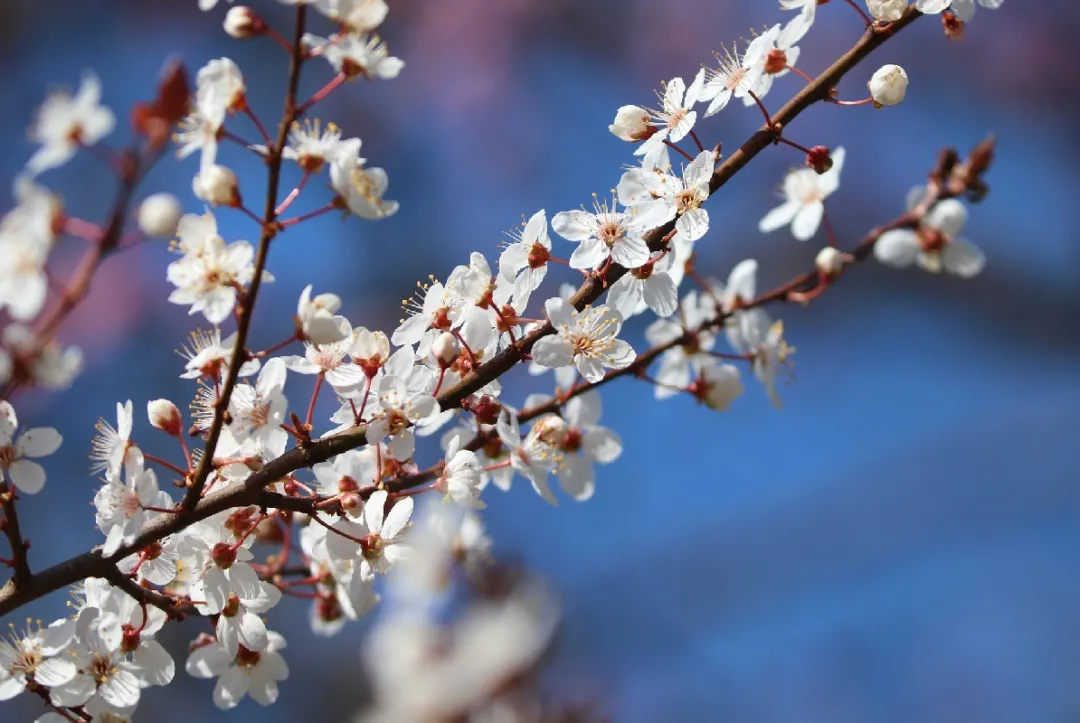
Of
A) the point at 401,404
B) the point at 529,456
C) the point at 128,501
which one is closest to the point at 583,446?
the point at 529,456

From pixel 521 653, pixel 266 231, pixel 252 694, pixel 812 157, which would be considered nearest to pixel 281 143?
pixel 266 231

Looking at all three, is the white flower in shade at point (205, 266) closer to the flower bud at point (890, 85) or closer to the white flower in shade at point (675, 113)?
the white flower in shade at point (675, 113)

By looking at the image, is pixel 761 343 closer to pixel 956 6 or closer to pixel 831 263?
pixel 831 263

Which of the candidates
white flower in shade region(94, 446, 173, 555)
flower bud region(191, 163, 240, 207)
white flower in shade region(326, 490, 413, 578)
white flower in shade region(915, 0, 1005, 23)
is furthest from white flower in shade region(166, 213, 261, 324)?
white flower in shade region(915, 0, 1005, 23)

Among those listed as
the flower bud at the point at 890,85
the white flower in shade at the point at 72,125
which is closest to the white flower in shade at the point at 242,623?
the white flower in shade at the point at 72,125

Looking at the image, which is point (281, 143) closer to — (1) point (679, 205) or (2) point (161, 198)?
(2) point (161, 198)

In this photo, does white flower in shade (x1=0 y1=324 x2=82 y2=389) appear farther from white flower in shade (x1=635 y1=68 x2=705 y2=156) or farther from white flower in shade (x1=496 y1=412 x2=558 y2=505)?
white flower in shade (x1=635 y1=68 x2=705 y2=156)

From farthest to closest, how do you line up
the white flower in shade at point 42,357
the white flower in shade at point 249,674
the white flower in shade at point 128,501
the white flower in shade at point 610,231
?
the white flower in shade at point 249,674, the white flower in shade at point 610,231, the white flower in shade at point 128,501, the white flower in shade at point 42,357
